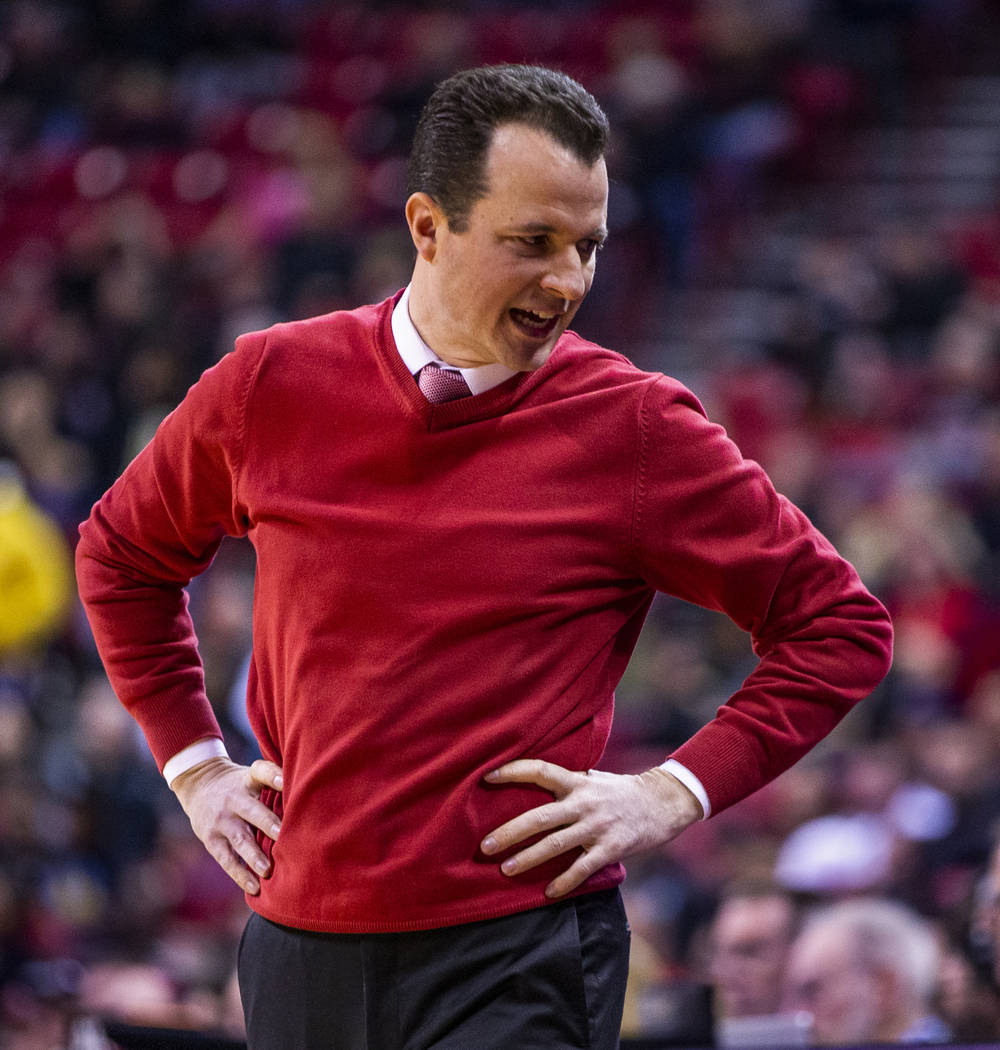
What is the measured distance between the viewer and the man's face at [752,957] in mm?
4129

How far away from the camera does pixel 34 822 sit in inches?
227

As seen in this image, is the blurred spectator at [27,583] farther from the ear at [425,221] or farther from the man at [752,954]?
the ear at [425,221]

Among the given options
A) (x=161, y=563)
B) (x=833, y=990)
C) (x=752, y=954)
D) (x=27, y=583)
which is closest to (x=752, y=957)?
(x=752, y=954)

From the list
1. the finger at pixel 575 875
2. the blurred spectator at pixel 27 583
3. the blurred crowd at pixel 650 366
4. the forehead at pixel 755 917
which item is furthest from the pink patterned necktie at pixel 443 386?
the blurred spectator at pixel 27 583

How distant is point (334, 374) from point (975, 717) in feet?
13.1

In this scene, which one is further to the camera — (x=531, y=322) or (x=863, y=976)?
(x=863, y=976)

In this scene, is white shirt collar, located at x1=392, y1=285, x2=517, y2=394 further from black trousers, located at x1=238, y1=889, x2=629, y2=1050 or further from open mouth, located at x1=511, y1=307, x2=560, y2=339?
black trousers, located at x1=238, y1=889, x2=629, y2=1050

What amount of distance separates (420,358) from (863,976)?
2.49 metres

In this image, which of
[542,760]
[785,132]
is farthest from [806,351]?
[542,760]

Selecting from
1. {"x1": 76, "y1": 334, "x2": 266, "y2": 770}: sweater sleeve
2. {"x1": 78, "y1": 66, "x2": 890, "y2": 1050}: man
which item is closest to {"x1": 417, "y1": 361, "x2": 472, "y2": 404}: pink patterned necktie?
{"x1": 78, "y1": 66, "x2": 890, "y2": 1050}: man

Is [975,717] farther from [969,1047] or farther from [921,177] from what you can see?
[921,177]

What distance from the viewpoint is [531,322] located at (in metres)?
1.88

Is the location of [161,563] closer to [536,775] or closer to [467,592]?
[467,592]

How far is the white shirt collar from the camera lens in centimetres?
191
